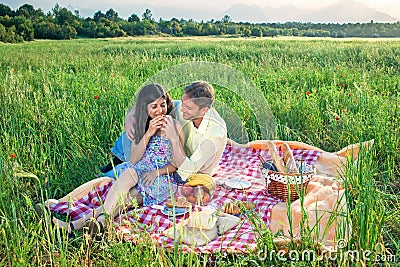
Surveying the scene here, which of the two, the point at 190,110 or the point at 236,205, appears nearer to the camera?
the point at 236,205

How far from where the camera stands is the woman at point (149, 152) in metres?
3.37

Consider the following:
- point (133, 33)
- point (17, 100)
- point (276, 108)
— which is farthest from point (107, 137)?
point (133, 33)

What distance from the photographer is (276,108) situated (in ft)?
17.3

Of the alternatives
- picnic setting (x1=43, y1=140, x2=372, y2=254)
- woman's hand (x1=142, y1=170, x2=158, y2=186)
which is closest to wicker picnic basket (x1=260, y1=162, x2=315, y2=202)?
picnic setting (x1=43, y1=140, x2=372, y2=254)

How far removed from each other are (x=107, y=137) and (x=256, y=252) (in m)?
2.44

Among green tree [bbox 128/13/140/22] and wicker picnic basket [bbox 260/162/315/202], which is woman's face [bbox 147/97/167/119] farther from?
green tree [bbox 128/13/140/22]

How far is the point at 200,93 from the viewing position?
336cm

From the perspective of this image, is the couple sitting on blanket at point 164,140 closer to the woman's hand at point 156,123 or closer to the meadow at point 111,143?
the woman's hand at point 156,123

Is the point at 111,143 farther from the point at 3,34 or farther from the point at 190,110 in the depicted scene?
the point at 3,34

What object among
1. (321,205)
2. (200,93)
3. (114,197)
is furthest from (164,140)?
(321,205)

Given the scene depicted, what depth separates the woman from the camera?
337 cm

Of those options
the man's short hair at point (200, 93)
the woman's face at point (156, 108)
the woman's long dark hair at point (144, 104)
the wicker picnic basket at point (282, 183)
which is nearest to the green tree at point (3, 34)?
the woman's long dark hair at point (144, 104)

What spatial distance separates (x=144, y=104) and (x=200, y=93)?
1.36 feet

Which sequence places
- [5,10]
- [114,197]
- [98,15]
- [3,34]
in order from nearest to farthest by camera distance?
[114,197], [3,34], [5,10], [98,15]
